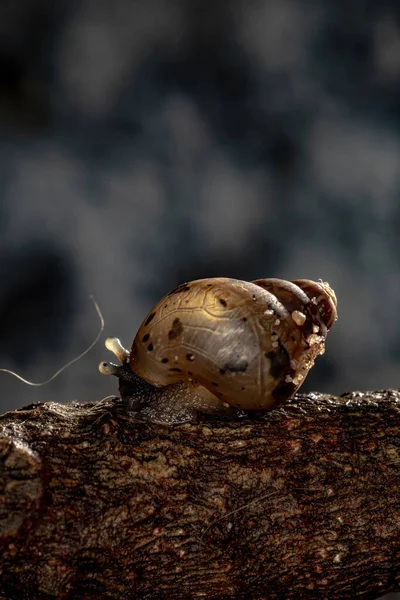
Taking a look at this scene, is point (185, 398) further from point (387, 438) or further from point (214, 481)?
point (387, 438)

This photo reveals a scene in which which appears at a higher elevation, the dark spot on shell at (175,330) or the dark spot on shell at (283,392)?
the dark spot on shell at (175,330)

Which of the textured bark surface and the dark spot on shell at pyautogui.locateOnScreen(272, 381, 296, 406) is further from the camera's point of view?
the dark spot on shell at pyautogui.locateOnScreen(272, 381, 296, 406)

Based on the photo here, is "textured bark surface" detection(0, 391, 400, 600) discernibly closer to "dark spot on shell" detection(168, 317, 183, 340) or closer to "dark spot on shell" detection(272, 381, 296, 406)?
"dark spot on shell" detection(272, 381, 296, 406)

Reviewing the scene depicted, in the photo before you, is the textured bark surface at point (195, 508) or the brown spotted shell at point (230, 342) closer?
the textured bark surface at point (195, 508)

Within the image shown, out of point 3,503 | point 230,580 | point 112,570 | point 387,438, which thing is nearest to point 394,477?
point 387,438

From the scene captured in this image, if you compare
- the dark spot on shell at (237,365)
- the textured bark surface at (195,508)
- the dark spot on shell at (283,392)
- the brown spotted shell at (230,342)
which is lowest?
the textured bark surface at (195,508)

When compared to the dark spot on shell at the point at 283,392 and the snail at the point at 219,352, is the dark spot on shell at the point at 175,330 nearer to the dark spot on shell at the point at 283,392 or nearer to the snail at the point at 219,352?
the snail at the point at 219,352

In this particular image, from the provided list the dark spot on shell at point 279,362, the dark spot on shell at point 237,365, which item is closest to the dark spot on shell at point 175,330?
the dark spot on shell at point 237,365

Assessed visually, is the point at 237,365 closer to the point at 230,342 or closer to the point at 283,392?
the point at 230,342

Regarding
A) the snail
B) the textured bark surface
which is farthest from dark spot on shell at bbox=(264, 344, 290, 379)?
the textured bark surface
